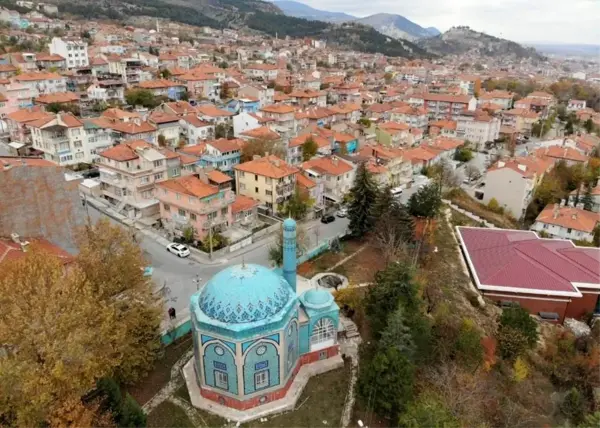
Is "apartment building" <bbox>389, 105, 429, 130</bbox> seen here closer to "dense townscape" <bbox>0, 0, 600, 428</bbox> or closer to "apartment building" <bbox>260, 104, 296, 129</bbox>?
"dense townscape" <bbox>0, 0, 600, 428</bbox>

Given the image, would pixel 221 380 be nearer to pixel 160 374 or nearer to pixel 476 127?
pixel 160 374

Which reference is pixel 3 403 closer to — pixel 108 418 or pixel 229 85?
pixel 108 418

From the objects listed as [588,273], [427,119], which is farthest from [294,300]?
[427,119]

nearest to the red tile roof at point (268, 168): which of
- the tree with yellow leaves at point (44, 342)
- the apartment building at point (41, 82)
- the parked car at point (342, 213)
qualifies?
the parked car at point (342, 213)

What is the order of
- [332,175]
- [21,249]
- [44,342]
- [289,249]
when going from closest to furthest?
[44,342] < [289,249] < [21,249] < [332,175]

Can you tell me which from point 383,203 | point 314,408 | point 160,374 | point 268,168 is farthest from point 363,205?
point 160,374

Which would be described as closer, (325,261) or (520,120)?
(325,261)

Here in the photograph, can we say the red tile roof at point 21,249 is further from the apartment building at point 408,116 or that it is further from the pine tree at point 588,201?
the apartment building at point 408,116
